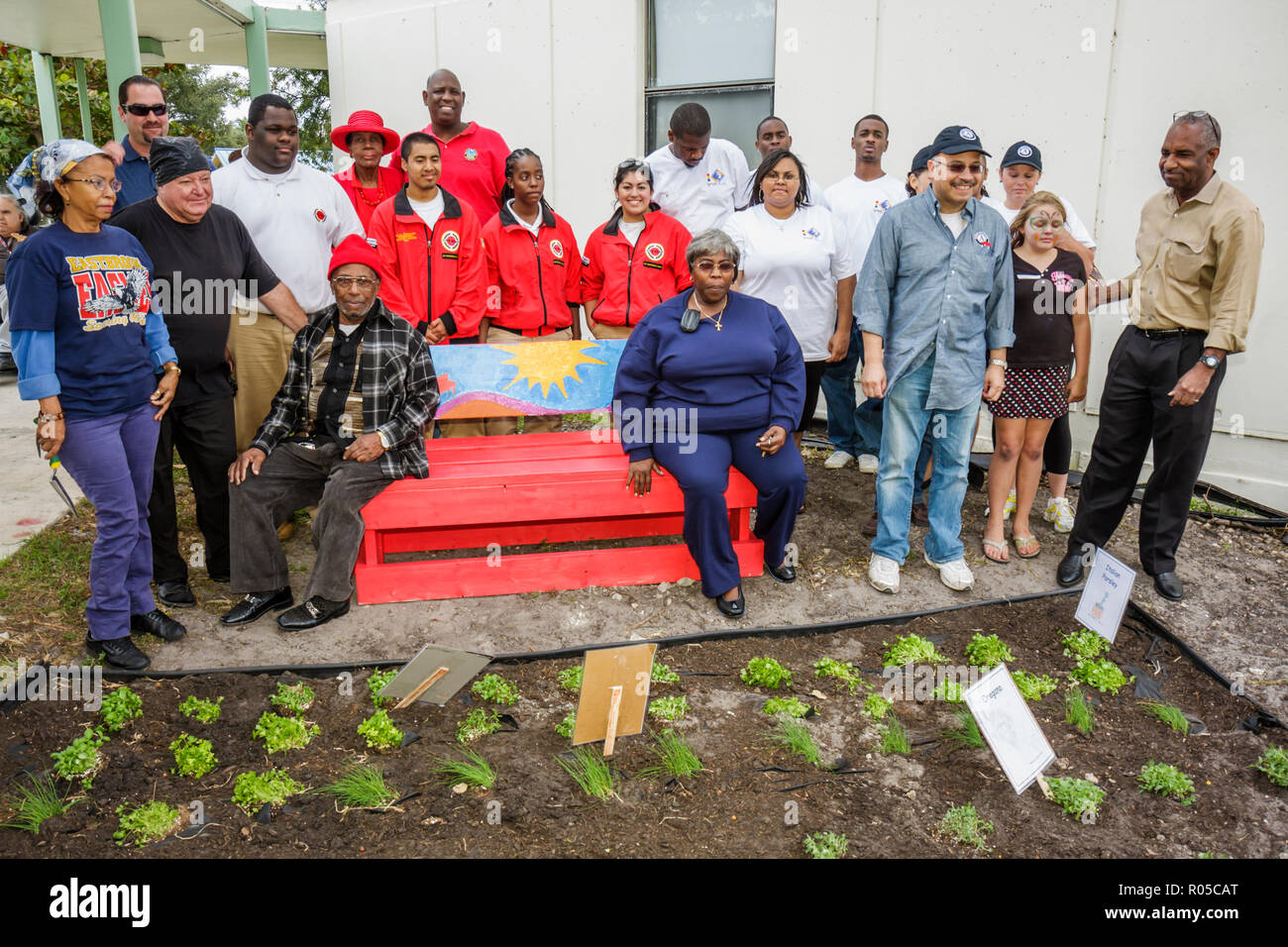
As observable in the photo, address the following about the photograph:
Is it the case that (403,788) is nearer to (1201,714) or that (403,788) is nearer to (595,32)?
(1201,714)

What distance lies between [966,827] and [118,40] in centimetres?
796

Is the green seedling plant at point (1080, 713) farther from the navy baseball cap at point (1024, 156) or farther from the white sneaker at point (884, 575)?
the navy baseball cap at point (1024, 156)

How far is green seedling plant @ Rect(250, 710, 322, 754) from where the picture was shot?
10.7ft

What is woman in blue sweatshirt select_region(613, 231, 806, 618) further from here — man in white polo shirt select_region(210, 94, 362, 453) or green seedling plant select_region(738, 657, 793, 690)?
man in white polo shirt select_region(210, 94, 362, 453)

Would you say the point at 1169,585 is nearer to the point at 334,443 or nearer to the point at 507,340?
the point at 507,340

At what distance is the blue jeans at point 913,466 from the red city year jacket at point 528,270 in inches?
81.8

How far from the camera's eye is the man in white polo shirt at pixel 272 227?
15.8ft

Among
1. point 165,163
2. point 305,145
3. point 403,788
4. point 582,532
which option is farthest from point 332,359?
point 305,145

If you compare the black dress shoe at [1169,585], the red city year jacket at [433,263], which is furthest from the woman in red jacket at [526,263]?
the black dress shoe at [1169,585]

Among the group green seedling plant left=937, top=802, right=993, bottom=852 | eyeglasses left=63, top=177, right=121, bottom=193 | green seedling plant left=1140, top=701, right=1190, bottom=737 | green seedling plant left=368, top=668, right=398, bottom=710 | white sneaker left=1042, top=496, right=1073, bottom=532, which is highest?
eyeglasses left=63, top=177, right=121, bottom=193

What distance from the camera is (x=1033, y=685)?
3.76 m

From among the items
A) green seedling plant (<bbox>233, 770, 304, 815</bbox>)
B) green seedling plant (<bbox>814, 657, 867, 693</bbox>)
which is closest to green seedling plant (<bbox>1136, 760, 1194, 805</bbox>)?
green seedling plant (<bbox>814, 657, 867, 693</bbox>)

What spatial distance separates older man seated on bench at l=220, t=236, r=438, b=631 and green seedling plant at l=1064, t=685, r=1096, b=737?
9.92 ft

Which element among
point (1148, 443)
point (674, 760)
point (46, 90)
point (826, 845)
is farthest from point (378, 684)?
point (46, 90)
